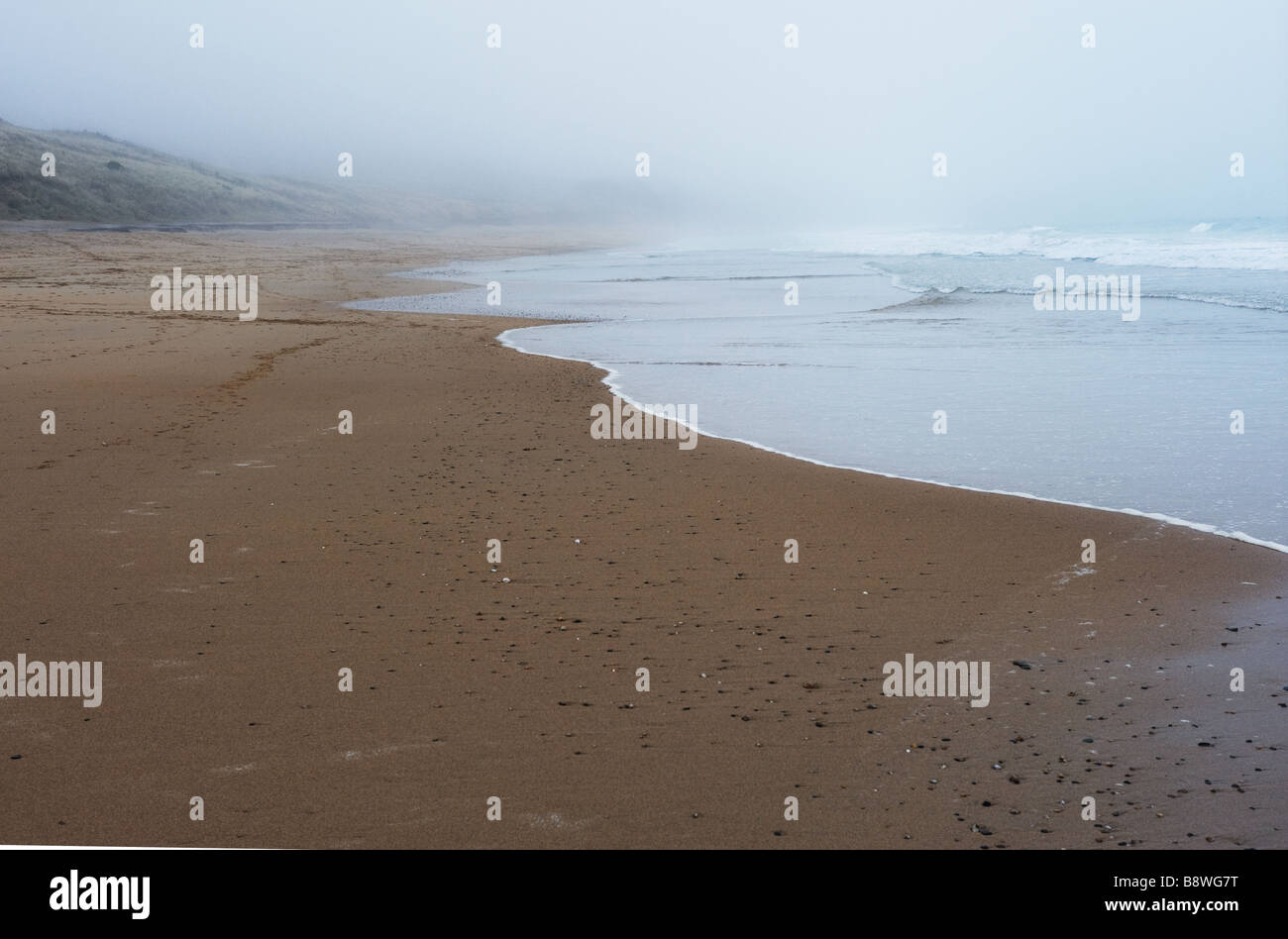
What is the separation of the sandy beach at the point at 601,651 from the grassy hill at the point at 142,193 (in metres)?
86.2

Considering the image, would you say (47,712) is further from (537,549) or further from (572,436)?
(572,436)

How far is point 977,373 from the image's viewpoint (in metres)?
15.4

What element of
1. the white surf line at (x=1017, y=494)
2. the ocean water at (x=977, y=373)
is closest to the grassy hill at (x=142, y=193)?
the ocean water at (x=977, y=373)

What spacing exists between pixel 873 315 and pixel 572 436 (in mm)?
15771

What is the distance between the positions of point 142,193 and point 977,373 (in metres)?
100

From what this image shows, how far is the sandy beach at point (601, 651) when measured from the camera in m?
3.90

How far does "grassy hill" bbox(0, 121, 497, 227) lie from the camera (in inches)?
3410

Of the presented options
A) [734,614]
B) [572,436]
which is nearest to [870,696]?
[734,614]

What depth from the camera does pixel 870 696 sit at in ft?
15.9

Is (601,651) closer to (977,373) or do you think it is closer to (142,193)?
(977,373)

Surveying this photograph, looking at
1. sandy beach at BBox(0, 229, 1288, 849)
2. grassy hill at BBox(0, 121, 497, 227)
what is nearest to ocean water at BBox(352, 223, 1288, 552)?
sandy beach at BBox(0, 229, 1288, 849)

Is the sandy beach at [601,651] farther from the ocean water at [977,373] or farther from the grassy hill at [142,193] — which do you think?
the grassy hill at [142,193]

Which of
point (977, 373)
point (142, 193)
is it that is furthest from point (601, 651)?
point (142, 193)

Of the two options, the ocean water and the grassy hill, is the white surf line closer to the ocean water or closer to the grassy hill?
the ocean water
